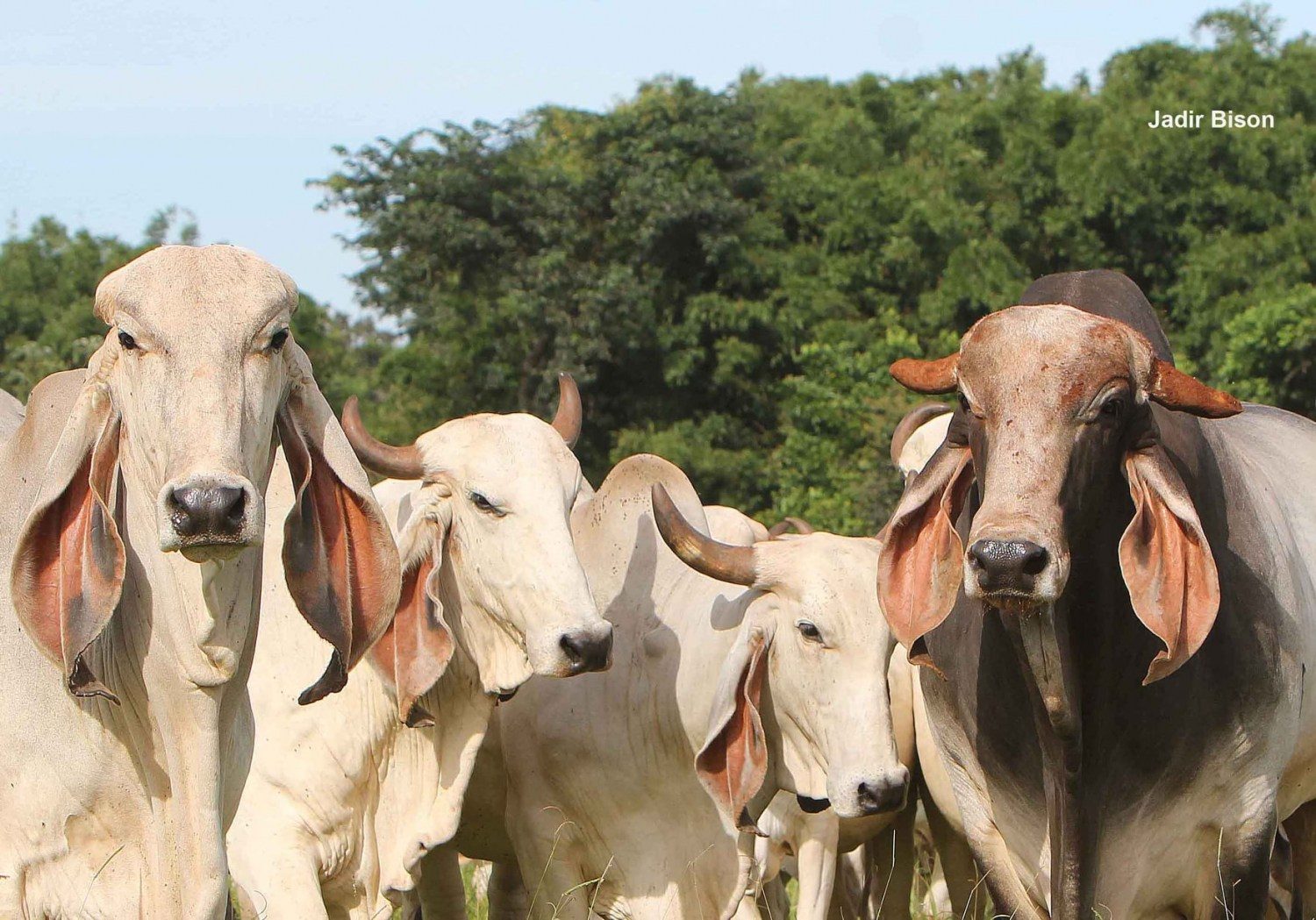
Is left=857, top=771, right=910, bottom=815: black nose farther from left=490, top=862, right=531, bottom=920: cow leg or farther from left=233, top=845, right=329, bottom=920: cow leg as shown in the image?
left=490, top=862, right=531, bottom=920: cow leg

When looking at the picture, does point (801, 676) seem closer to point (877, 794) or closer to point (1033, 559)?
point (877, 794)

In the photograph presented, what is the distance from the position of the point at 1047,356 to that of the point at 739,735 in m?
1.94

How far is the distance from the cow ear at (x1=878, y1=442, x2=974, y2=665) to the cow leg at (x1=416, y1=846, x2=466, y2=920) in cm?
220

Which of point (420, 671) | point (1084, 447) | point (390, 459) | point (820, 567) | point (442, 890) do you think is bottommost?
point (442, 890)

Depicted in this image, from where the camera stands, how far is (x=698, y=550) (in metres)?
5.46

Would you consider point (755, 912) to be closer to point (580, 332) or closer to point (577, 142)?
point (580, 332)

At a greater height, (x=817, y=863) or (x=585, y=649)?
(x=585, y=649)

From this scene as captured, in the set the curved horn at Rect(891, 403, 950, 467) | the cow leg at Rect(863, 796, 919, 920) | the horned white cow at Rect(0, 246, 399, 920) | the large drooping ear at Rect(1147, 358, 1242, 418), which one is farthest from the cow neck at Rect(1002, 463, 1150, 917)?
the curved horn at Rect(891, 403, 950, 467)

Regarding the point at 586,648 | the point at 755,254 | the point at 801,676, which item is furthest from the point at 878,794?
the point at 755,254

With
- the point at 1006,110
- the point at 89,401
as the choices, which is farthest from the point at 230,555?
the point at 1006,110

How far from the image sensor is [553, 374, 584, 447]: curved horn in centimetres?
572

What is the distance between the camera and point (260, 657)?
5.05m

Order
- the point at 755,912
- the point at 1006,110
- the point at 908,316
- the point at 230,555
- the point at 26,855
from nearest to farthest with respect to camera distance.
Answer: the point at 230,555
the point at 26,855
the point at 755,912
the point at 908,316
the point at 1006,110

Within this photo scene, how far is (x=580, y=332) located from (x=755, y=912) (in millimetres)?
15225
